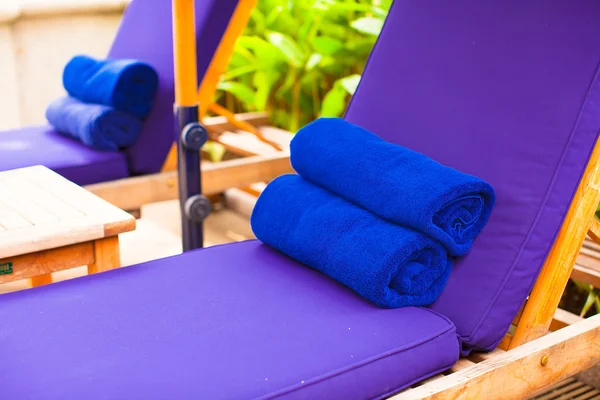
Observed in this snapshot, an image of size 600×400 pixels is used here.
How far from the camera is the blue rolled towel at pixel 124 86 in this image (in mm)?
2457

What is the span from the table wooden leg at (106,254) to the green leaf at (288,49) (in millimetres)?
1660

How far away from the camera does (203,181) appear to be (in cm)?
260

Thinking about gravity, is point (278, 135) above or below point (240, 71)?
below

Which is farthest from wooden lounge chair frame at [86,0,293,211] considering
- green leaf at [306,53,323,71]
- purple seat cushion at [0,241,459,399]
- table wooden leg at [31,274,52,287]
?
purple seat cushion at [0,241,459,399]

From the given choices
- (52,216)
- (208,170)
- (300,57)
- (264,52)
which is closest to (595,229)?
(52,216)

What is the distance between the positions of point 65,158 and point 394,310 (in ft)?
4.30

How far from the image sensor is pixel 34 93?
367 centimetres

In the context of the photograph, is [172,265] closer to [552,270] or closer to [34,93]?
[552,270]

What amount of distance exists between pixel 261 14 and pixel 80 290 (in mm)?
2240

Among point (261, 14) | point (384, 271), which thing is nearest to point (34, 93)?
point (261, 14)

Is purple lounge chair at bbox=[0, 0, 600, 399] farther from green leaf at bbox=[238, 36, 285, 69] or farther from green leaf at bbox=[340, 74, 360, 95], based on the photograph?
green leaf at bbox=[238, 36, 285, 69]

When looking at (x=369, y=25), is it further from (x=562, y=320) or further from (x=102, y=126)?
(x=562, y=320)

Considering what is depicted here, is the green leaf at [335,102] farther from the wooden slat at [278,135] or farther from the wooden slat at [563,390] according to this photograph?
the wooden slat at [563,390]

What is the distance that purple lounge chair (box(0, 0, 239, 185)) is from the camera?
93.7 inches
